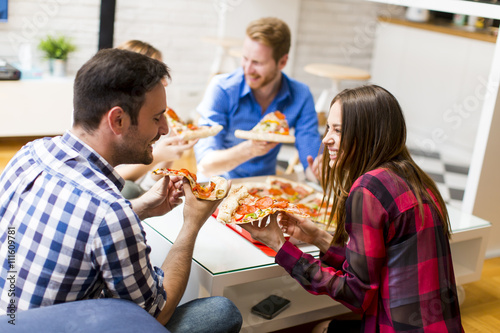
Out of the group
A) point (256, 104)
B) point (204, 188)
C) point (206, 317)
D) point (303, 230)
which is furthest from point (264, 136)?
point (206, 317)

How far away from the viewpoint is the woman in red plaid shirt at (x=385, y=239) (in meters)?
1.56

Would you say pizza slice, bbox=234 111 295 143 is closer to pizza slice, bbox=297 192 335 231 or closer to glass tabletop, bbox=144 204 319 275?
pizza slice, bbox=297 192 335 231

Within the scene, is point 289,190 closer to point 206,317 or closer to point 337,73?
point 206,317

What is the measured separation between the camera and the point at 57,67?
465cm

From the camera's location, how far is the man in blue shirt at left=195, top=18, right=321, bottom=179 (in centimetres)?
279

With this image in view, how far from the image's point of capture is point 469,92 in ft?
16.9

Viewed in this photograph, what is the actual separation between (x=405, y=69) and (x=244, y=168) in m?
3.33

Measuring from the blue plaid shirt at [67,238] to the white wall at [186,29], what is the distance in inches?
144

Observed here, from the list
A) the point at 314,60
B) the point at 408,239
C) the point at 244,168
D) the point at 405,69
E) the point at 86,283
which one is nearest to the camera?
the point at 86,283

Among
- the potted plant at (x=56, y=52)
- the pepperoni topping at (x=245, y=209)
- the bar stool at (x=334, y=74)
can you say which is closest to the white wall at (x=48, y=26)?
the potted plant at (x=56, y=52)

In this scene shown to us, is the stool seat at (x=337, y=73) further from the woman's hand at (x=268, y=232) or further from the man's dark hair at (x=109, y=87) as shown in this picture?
the man's dark hair at (x=109, y=87)

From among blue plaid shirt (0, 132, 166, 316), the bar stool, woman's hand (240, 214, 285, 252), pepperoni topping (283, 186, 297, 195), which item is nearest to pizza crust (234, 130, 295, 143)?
pepperoni topping (283, 186, 297, 195)

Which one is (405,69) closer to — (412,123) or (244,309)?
(412,123)

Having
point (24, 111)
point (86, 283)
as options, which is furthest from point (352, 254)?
point (24, 111)
